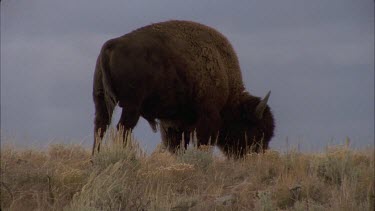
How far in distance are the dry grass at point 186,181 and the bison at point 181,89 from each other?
1.38m

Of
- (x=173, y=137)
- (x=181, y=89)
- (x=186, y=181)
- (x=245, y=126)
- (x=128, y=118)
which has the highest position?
(x=181, y=89)

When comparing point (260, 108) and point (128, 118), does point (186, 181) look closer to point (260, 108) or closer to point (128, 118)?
point (128, 118)

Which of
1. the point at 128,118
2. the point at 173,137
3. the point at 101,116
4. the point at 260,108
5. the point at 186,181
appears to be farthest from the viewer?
the point at 260,108

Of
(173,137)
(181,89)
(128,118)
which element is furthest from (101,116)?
(173,137)

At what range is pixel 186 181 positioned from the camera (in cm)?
818

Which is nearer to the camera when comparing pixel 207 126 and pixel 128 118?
pixel 128 118

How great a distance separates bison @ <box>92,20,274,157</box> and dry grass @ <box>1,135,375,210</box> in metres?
1.38

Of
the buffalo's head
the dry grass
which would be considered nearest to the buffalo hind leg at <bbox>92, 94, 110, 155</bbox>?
the dry grass

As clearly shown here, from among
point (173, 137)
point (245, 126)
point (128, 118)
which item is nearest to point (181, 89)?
point (128, 118)

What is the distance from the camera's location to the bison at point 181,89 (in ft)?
34.4

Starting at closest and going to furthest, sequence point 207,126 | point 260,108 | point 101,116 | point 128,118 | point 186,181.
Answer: point 186,181 < point 128,118 < point 101,116 < point 207,126 < point 260,108

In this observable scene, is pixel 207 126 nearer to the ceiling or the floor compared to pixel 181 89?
nearer to the floor

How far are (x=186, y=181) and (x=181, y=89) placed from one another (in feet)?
10.4

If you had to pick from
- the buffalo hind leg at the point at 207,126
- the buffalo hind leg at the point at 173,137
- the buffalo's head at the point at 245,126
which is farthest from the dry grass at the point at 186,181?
the buffalo's head at the point at 245,126
